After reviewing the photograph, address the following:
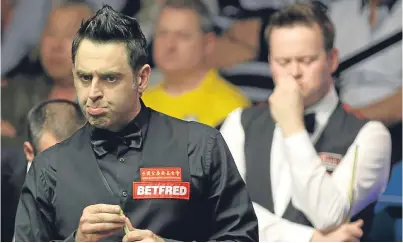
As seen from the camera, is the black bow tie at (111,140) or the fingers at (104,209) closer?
the fingers at (104,209)

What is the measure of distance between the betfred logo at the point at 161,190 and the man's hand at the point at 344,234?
0.86 metres

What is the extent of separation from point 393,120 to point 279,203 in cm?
62

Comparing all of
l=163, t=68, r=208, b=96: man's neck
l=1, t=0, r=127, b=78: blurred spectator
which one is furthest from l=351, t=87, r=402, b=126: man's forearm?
l=1, t=0, r=127, b=78: blurred spectator

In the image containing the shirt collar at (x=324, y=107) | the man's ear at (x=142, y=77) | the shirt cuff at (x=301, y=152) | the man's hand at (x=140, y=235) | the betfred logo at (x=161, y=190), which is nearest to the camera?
the man's hand at (x=140, y=235)

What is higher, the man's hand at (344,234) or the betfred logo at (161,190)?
the betfred logo at (161,190)

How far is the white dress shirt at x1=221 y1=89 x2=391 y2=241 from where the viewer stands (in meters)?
3.26

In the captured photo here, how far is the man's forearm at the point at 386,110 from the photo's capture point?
3.40m

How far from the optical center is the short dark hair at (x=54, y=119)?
327 cm

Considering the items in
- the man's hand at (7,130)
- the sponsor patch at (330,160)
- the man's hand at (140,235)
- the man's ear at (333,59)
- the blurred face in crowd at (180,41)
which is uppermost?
the blurred face in crowd at (180,41)

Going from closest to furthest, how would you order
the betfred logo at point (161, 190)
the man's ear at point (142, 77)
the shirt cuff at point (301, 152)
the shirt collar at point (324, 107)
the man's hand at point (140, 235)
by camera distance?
the man's hand at point (140, 235) → the betfred logo at point (161, 190) → the man's ear at point (142, 77) → the shirt cuff at point (301, 152) → the shirt collar at point (324, 107)

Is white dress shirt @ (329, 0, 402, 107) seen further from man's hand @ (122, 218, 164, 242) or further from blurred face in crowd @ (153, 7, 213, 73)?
man's hand @ (122, 218, 164, 242)

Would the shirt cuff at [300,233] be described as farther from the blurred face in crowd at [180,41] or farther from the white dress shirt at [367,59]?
the blurred face in crowd at [180,41]

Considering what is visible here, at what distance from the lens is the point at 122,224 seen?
2566 millimetres

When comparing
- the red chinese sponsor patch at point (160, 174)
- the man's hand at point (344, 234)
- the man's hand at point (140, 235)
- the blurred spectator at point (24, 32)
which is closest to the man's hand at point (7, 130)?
the blurred spectator at point (24, 32)
